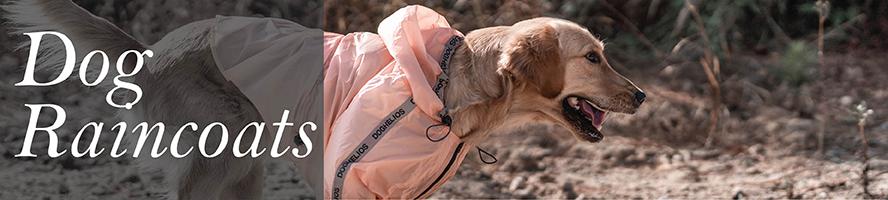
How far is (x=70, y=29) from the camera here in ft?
16.2

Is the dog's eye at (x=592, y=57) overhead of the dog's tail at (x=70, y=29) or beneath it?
overhead

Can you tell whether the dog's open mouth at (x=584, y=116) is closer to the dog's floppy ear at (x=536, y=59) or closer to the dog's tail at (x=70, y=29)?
the dog's floppy ear at (x=536, y=59)

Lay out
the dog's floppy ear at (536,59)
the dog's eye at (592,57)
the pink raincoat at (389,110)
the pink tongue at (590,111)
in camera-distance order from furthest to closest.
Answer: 1. the pink tongue at (590,111)
2. the dog's eye at (592,57)
3. the dog's floppy ear at (536,59)
4. the pink raincoat at (389,110)

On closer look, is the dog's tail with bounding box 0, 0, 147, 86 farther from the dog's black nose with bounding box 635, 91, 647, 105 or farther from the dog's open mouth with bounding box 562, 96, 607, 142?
the dog's black nose with bounding box 635, 91, 647, 105


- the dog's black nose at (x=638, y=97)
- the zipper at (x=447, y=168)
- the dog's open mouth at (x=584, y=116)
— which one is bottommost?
the zipper at (x=447, y=168)

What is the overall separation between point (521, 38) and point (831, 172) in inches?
103

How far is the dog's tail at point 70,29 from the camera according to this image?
484 centimetres

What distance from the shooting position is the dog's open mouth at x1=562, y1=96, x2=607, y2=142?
15.8 feet

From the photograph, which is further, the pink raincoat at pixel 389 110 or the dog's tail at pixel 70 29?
the dog's tail at pixel 70 29

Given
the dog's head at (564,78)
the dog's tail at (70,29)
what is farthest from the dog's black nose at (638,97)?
the dog's tail at (70,29)

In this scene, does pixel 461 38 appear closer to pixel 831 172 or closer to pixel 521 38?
pixel 521 38

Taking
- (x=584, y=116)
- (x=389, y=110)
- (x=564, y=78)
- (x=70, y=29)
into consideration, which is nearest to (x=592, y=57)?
(x=564, y=78)

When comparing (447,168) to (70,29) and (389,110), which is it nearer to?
(389,110)

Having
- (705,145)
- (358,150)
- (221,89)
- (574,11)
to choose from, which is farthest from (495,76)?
(574,11)
